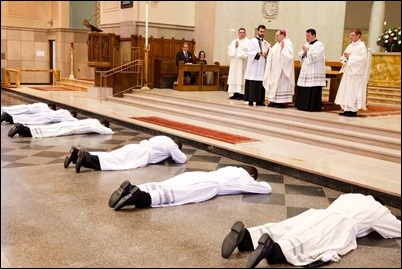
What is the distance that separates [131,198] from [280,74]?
5.86 meters

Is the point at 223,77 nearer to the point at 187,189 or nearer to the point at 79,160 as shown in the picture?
the point at 79,160

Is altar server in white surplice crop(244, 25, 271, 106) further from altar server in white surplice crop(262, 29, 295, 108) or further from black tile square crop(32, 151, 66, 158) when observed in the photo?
black tile square crop(32, 151, 66, 158)

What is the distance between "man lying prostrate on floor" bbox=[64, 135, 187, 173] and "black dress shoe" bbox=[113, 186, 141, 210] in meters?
1.25

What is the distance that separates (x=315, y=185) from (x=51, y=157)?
2942 millimetres

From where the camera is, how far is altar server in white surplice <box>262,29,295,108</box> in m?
8.54

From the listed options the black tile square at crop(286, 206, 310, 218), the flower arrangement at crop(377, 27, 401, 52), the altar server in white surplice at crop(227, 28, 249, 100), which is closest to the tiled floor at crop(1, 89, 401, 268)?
the black tile square at crop(286, 206, 310, 218)

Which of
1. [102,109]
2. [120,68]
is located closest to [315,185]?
[102,109]

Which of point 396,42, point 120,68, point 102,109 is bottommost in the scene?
point 102,109

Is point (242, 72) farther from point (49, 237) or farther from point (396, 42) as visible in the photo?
point (49, 237)

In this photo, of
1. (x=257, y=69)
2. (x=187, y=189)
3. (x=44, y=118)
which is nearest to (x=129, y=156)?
(x=187, y=189)

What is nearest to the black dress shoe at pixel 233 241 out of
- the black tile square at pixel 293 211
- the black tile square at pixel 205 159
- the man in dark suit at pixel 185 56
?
the black tile square at pixel 293 211

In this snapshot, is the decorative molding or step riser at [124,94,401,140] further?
step riser at [124,94,401,140]

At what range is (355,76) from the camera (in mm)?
7398

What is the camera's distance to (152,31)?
511 inches
